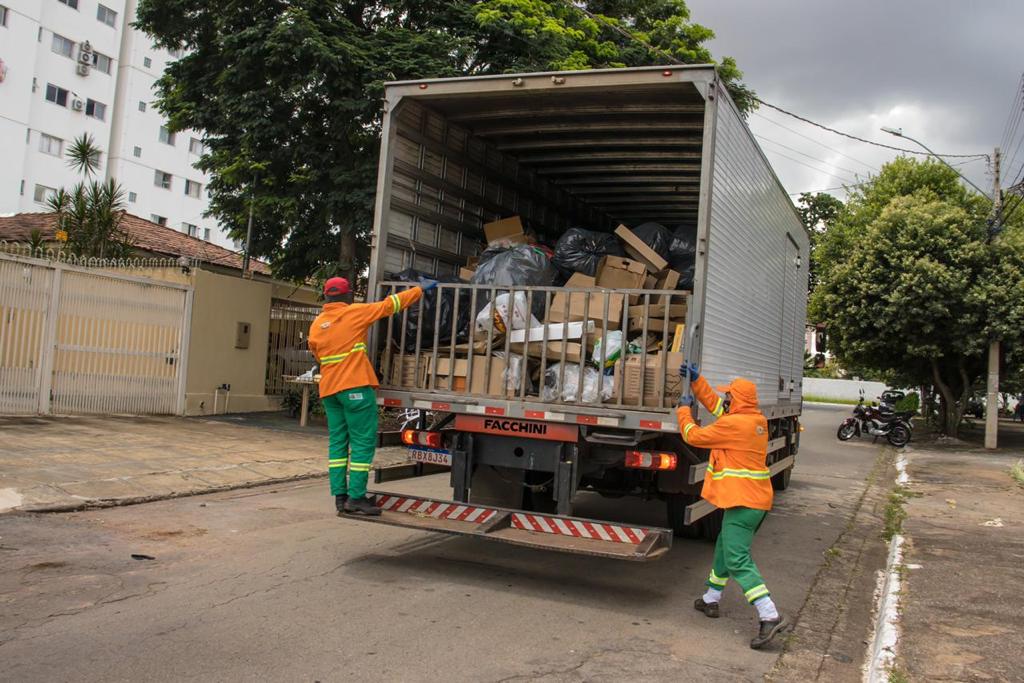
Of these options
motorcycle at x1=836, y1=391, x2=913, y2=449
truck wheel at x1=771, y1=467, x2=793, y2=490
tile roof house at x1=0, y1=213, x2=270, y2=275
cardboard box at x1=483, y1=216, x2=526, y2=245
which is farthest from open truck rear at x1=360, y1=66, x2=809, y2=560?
motorcycle at x1=836, y1=391, x2=913, y2=449

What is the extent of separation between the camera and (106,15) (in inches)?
1471

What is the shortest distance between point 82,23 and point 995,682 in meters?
41.2

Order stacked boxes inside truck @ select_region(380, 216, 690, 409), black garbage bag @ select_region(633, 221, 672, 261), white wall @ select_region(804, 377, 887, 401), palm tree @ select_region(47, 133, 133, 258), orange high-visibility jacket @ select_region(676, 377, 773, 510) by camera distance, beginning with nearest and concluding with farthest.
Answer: orange high-visibility jacket @ select_region(676, 377, 773, 510) → stacked boxes inside truck @ select_region(380, 216, 690, 409) → black garbage bag @ select_region(633, 221, 672, 261) → palm tree @ select_region(47, 133, 133, 258) → white wall @ select_region(804, 377, 887, 401)

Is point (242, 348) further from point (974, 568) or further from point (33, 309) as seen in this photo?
point (974, 568)

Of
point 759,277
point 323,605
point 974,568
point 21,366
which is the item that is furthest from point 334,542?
point 21,366

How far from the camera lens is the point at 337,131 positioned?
13.3 meters

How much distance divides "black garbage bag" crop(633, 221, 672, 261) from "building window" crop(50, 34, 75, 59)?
1417 inches

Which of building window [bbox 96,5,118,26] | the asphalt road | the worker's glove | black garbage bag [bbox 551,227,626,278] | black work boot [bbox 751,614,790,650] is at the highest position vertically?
building window [bbox 96,5,118,26]

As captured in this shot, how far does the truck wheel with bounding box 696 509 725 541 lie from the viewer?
7.40m

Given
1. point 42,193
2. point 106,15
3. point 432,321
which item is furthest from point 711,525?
point 106,15

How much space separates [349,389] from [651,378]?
2.09 m

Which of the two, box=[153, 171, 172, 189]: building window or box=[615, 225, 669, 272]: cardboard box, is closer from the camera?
box=[615, 225, 669, 272]: cardboard box

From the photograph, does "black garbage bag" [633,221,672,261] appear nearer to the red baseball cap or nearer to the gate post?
the red baseball cap

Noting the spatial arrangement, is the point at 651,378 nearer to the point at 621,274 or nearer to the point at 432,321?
the point at 621,274
